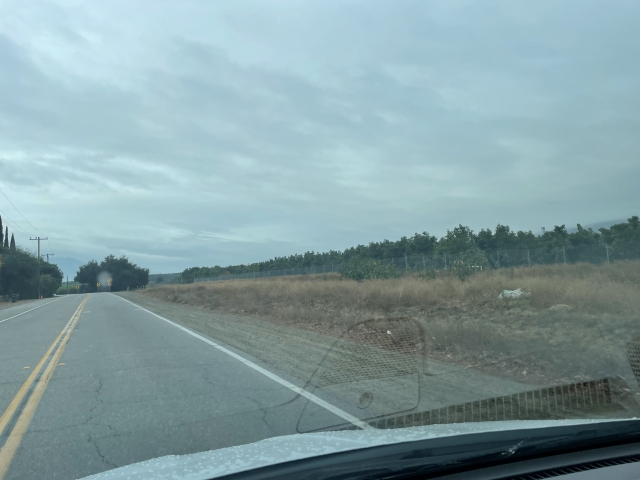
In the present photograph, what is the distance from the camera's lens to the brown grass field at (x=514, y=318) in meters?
9.25

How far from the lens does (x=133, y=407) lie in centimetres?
728

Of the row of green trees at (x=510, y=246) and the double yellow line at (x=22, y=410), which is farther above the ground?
the row of green trees at (x=510, y=246)

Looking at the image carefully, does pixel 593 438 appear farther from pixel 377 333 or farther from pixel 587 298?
pixel 587 298

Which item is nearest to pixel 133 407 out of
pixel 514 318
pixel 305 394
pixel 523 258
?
pixel 305 394

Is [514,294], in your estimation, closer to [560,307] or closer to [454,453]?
[560,307]

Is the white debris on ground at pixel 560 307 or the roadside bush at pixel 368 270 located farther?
the roadside bush at pixel 368 270

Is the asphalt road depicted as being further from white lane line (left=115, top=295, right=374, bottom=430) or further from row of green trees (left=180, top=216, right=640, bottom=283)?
row of green trees (left=180, top=216, right=640, bottom=283)

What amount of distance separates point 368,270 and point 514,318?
1989 cm

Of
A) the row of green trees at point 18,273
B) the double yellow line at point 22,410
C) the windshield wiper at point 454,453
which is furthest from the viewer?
the row of green trees at point 18,273

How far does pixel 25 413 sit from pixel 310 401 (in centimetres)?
393

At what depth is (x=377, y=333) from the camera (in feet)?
42.2

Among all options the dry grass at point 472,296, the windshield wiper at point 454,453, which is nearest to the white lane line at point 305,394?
the windshield wiper at point 454,453

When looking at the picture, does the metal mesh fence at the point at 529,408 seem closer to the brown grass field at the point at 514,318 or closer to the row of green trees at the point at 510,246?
the brown grass field at the point at 514,318

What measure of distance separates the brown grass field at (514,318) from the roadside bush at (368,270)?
777 cm
